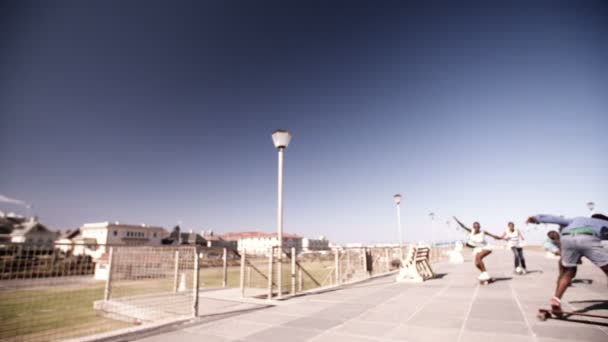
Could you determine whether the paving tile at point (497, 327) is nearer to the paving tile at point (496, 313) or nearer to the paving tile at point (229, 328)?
the paving tile at point (496, 313)

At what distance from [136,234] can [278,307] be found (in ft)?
280

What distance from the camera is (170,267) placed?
13.3 metres

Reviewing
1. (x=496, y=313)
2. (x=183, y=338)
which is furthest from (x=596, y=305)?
(x=183, y=338)

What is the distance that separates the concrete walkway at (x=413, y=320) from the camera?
4.11 metres

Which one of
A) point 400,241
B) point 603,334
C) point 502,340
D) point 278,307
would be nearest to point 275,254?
point 278,307

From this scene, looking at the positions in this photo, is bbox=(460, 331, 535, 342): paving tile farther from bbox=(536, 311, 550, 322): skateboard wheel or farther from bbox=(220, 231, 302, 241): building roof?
bbox=(220, 231, 302, 241): building roof

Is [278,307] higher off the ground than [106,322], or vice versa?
[278,307]

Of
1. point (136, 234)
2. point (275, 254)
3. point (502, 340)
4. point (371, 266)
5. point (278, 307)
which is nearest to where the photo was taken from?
point (502, 340)

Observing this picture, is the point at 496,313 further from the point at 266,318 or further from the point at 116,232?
the point at 116,232

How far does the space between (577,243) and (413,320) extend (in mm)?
2647

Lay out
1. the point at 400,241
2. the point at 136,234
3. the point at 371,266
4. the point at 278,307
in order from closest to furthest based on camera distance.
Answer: the point at 278,307 → the point at 371,266 → the point at 400,241 → the point at 136,234

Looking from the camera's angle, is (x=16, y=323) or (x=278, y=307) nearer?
(x=278, y=307)

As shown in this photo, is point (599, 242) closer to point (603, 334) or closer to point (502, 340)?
point (603, 334)

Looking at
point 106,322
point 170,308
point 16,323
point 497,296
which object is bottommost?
point 16,323
